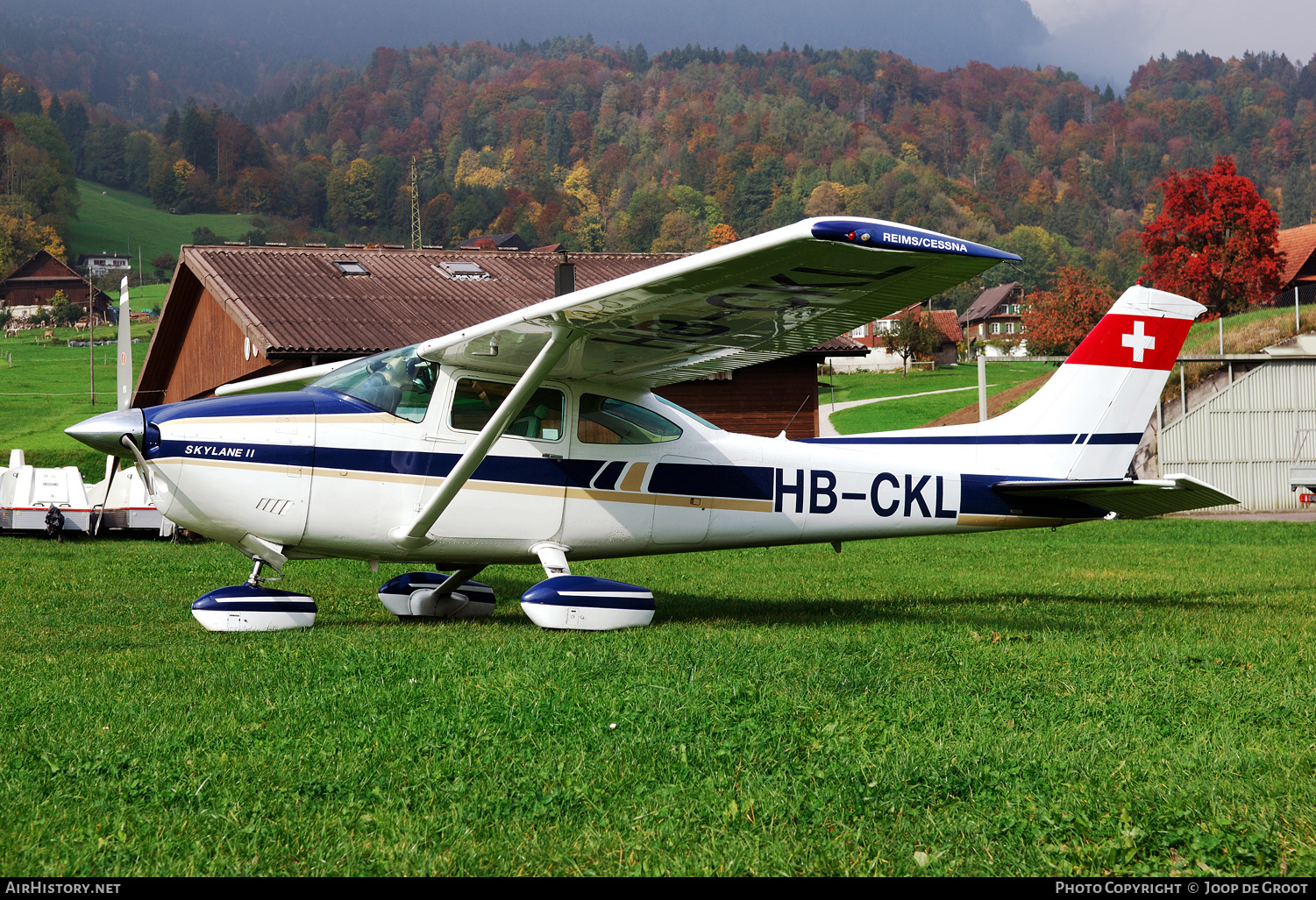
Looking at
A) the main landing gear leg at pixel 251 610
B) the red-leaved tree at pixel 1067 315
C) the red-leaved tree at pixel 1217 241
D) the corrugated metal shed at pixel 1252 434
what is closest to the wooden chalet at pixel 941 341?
the red-leaved tree at pixel 1067 315

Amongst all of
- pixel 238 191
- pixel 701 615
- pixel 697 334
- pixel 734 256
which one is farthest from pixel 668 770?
pixel 238 191

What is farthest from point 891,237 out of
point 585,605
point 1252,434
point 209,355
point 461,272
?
point 209,355

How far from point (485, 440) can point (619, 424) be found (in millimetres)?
1442

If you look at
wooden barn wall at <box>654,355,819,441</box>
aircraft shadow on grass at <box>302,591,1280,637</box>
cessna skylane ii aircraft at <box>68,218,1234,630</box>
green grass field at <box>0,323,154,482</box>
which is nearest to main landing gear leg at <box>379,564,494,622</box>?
cessna skylane ii aircraft at <box>68,218,1234,630</box>

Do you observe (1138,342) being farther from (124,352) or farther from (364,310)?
Result: (364,310)

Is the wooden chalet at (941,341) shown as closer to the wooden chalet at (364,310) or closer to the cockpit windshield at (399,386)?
the wooden chalet at (364,310)

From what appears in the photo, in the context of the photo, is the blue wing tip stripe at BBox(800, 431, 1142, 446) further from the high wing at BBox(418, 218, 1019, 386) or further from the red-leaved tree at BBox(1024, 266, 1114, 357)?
the red-leaved tree at BBox(1024, 266, 1114, 357)

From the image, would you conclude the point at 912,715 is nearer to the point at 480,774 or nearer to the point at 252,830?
the point at 480,774

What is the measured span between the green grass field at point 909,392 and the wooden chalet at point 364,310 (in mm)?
18062

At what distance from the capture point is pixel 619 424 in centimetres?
903

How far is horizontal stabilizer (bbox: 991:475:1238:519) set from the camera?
8.98 metres

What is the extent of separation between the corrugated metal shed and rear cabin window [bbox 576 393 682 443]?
19.0 metres

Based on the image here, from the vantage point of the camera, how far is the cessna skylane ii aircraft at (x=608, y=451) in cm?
751

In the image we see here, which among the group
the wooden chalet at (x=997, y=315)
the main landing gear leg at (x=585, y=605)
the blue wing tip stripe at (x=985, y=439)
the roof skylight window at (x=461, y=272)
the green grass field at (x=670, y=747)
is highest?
the wooden chalet at (x=997, y=315)
